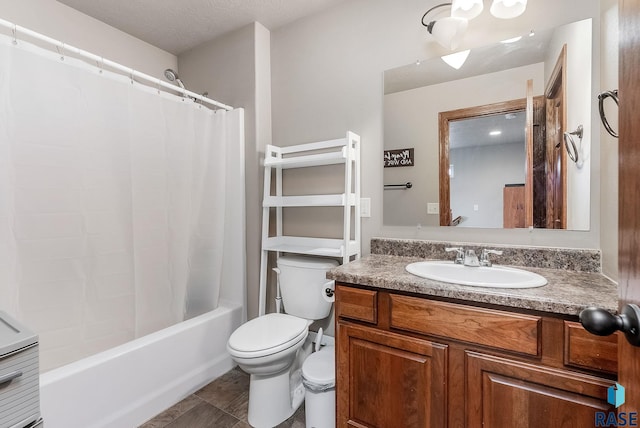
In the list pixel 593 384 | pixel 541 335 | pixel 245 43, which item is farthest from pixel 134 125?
pixel 593 384

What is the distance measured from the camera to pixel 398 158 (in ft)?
5.62

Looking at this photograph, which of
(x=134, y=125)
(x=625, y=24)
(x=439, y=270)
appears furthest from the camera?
(x=134, y=125)

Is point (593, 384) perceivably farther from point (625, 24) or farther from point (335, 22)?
point (335, 22)

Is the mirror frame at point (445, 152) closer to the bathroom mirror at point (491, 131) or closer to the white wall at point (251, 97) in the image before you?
the bathroom mirror at point (491, 131)

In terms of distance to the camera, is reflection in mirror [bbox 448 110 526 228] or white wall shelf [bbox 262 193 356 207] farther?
white wall shelf [bbox 262 193 356 207]

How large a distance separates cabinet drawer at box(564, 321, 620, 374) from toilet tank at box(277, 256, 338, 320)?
1.11 m

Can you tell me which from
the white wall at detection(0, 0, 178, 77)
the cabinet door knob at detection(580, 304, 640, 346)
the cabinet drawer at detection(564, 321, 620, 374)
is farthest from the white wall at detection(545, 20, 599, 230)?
the white wall at detection(0, 0, 178, 77)

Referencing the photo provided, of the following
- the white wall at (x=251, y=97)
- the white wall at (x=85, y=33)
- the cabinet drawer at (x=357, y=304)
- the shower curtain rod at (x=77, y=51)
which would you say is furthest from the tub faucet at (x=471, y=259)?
the white wall at (x=85, y=33)

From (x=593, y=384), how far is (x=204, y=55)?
290 centimetres

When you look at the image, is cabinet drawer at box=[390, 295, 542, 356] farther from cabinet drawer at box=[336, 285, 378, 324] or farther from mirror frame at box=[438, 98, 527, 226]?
mirror frame at box=[438, 98, 527, 226]

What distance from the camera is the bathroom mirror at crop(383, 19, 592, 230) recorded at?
4.27 ft

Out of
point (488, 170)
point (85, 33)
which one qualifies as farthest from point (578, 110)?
point (85, 33)

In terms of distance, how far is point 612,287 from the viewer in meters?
1.06

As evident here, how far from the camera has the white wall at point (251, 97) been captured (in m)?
2.10
